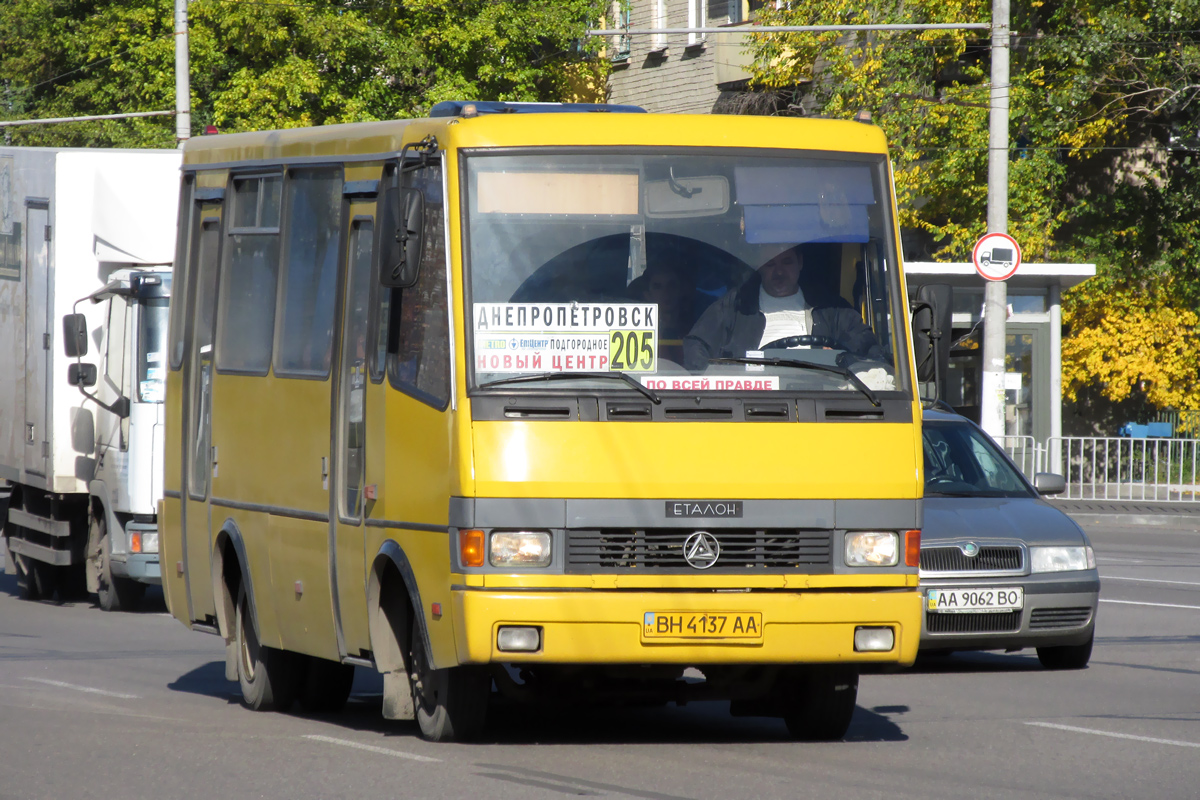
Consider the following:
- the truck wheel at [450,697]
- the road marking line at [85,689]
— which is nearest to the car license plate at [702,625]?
the truck wheel at [450,697]

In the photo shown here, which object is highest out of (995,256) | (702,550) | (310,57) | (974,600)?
(310,57)

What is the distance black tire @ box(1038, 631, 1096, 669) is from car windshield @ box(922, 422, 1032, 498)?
3.51 ft

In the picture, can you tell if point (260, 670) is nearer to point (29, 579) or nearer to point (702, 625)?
point (702, 625)

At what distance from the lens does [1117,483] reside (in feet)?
89.6

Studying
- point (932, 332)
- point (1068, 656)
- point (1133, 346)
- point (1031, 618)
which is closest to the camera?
point (932, 332)

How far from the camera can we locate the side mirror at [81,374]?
53.2 feet

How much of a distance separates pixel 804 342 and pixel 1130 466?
65.5 ft

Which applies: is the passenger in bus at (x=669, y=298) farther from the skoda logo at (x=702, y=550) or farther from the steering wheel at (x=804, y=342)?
the skoda logo at (x=702, y=550)

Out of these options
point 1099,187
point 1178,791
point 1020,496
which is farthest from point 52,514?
point 1099,187

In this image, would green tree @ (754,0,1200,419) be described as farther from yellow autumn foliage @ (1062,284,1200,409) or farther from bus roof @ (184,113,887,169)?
bus roof @ (184,113,887,169)

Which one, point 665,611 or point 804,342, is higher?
point 804,342

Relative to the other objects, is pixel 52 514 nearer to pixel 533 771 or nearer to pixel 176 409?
pixel 176 409

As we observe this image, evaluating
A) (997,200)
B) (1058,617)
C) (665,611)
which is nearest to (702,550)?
(665,611)

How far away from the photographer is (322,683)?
10.3 metres
